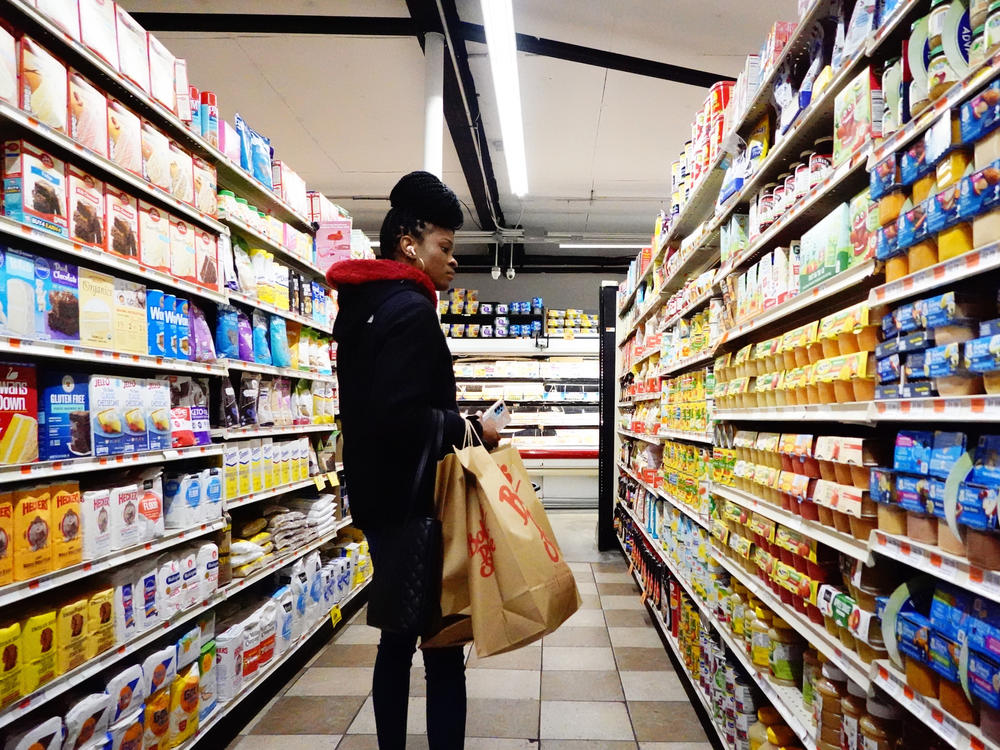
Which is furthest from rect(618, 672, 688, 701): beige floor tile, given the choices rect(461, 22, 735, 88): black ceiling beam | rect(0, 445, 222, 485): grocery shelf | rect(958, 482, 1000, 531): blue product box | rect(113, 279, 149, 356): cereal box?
rect(461, 22, 735, 88): black ceiling beam

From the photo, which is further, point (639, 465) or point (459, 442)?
point (639, 465)

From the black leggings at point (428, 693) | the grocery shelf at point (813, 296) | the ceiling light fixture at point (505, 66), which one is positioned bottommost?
the black leggings at point (428, 693)

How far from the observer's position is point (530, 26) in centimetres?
523

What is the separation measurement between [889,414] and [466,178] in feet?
24.3

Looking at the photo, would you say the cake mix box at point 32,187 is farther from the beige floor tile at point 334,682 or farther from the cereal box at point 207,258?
the beige floor tile at point 334,682

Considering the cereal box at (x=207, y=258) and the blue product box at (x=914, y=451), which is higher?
the cereal box at (x=207, y=258)

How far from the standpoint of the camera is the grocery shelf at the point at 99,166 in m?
1.77

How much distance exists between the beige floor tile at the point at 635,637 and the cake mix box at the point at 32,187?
3623 mm

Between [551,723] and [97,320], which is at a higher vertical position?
[97,320]

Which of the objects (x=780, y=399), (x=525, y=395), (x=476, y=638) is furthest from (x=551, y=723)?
(x=525, y=395)

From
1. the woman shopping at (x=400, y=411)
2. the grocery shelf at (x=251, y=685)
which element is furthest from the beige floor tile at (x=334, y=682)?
the woman shopping at (x=400, y=411)

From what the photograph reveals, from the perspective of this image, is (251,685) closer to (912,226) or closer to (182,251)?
(182,251)

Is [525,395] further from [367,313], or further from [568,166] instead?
[367,313]

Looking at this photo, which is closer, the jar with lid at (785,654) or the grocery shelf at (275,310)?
the jar with lid at (785,654)
